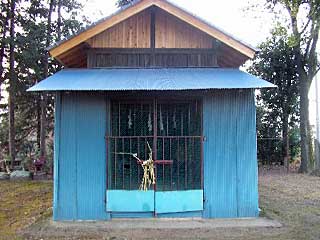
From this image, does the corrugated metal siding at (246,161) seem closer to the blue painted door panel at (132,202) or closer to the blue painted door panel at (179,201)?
the blue painted door panel at (179,201)

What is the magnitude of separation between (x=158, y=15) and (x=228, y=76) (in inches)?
73.9

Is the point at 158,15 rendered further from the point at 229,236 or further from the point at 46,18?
the point at 46,18

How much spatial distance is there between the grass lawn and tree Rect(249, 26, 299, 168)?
233 inches

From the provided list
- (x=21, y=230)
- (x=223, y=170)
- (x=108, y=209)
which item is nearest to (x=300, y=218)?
(x=223, y=170)

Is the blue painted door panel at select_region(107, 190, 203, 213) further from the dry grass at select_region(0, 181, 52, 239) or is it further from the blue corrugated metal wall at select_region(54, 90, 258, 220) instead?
the dry grass at select_region(0, 181, 52, 239)

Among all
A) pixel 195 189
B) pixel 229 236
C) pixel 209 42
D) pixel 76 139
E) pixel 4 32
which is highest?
pixel 4 32

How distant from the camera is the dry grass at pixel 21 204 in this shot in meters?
6.98

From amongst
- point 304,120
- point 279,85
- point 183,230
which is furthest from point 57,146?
point 279,85

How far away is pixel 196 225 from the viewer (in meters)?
6.77

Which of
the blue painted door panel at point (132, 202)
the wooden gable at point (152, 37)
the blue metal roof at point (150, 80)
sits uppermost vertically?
the wooden gable at point (152, 37)

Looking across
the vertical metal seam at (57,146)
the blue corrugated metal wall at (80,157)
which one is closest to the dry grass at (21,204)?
the vertical metal seam at (57,146)

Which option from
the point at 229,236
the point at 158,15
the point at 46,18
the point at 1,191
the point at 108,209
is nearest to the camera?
the point at 229,236

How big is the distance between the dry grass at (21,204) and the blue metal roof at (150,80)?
2.51 m

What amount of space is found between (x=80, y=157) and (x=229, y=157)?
2795 millimetres
